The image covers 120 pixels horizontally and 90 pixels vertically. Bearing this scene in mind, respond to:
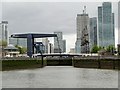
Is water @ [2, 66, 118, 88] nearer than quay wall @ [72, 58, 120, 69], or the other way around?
water @ [2, 66, 118, 88]

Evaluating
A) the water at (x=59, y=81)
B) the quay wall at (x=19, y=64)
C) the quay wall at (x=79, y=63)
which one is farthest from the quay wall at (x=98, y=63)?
the water at (x=59, y=81)

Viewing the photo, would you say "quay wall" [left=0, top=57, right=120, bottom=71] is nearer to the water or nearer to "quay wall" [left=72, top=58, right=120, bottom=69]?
"quay wall" [left=72, top=58, right=120, bottom=69]

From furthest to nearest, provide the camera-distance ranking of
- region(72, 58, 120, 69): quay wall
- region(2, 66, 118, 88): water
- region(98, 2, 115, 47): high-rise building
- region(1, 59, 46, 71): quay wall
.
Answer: region(98, 2, 115, 47): high-rise building
region(72, 58, 120, 69): quay wall
region(1, 59, 46, 71): quay wall
region(2, 66, 118, 88): water

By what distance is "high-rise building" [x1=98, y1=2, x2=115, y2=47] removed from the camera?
188m

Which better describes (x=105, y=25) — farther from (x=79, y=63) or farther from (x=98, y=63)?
(x=98, y=63)

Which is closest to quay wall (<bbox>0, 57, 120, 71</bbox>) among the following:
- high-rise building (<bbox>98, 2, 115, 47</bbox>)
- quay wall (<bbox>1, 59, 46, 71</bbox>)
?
quay wall (<bbox>1, 59, 46, 71</bbox>)

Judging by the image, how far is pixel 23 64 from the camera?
80.2 meters

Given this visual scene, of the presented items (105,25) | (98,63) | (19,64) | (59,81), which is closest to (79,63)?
(98,63)

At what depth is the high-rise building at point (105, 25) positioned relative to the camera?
18750 centimetres

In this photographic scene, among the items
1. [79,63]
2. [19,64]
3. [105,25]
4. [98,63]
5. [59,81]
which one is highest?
[105,25]

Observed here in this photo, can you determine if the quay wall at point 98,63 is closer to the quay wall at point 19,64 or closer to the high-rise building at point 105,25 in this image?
the quay wall at point 19,64

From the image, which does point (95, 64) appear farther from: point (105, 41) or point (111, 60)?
point (105, 41)

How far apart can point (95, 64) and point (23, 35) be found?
39.6 meters

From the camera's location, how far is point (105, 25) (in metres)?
196
